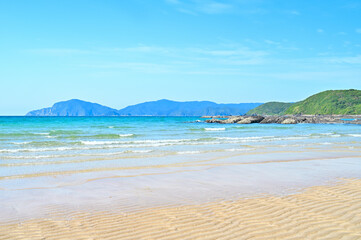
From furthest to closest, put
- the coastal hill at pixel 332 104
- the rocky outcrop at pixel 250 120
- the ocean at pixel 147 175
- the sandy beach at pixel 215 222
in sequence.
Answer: the coastal hill at pixel 332 104 < the rocky outcrop at pixel 250 120 < the ocean at pixel 147 175 < the sandy beach at pixel 215 222

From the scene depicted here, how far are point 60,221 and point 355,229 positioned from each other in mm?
5226

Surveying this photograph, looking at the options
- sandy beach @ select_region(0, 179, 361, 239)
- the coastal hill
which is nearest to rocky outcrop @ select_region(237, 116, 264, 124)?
sandy beach @ select_region(0, 179, 361, 239)

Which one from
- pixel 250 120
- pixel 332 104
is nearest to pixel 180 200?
pixel 250 120

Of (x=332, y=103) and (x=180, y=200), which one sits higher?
(x=332, y=103)

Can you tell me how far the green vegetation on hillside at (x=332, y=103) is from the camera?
148975 mm

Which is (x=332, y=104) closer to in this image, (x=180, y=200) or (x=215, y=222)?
(x=180, y=200)

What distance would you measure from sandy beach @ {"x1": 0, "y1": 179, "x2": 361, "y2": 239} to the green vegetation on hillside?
150 meters

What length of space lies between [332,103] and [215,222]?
170734mm

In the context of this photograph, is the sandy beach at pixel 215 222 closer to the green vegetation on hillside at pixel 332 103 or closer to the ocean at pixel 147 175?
the ocean at pixel 147 175

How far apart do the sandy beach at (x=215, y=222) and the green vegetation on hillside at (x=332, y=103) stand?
5919 inches

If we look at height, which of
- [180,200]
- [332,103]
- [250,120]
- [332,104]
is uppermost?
[332,103]

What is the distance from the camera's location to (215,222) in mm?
5930

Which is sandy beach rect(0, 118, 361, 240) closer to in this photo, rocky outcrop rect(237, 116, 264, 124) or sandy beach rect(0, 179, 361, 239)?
sandy beach rect(0, 179, 361, 239)

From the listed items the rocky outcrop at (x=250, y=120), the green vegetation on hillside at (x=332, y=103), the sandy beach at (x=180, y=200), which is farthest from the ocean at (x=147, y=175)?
the green vegetation on hillside at (x=332, y=103)
